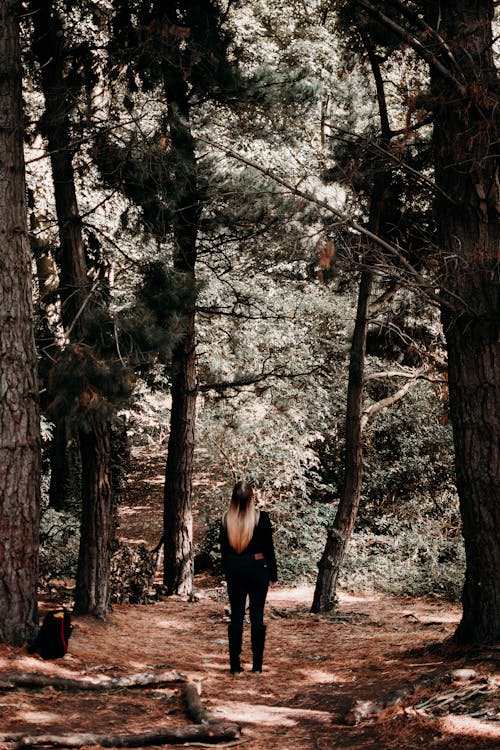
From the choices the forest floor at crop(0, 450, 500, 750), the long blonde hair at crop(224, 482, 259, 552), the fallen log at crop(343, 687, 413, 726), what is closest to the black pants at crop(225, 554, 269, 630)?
the long blonde hair at crop(224, 482, 259, 552)

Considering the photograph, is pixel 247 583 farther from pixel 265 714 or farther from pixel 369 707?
pixel 369 707

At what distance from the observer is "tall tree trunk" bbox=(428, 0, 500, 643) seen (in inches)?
244

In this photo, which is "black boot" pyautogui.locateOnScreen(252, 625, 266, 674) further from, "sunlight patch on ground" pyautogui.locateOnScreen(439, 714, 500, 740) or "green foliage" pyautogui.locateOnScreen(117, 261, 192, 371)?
"green foliage" pyautogui.locateOnScreen(117, 261, 192, 371)

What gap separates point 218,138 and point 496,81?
666cm

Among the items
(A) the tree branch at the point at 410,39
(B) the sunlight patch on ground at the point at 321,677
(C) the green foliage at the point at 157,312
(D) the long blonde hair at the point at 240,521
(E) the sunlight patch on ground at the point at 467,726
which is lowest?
(B) the sunlight patch on ground at the point at 321,677

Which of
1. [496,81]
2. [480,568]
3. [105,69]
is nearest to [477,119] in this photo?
[496,81]

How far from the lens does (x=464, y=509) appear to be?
6398mm

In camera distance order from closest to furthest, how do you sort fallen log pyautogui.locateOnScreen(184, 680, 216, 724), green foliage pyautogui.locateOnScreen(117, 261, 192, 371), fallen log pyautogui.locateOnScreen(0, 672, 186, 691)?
1. fallen log pyautogui.locateOnScreen(184, 680, 216, 724)
2. fallen log pyautogui.locateOnScreen(0, 672, 186, 691)
3. green foliage pyautogui.locateOnScreen(117, 261, 192, 371)

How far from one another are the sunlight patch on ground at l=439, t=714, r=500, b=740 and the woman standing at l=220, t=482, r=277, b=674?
2.27 meters

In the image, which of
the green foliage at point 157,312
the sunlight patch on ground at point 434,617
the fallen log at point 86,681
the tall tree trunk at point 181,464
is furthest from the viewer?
the tall tree trunk at point 181,464

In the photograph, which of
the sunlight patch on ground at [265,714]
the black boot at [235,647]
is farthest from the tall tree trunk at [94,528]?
the sunlight patch on ground at [265,714]

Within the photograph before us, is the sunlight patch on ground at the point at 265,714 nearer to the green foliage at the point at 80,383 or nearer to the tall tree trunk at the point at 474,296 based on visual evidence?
the tall tree trunk at the point at 474,296

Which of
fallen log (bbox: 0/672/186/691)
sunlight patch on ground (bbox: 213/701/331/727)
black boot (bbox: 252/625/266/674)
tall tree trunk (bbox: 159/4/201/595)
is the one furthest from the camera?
tall tree trunk (bbox: 159/4/201/595)

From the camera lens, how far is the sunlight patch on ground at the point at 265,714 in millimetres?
5359
